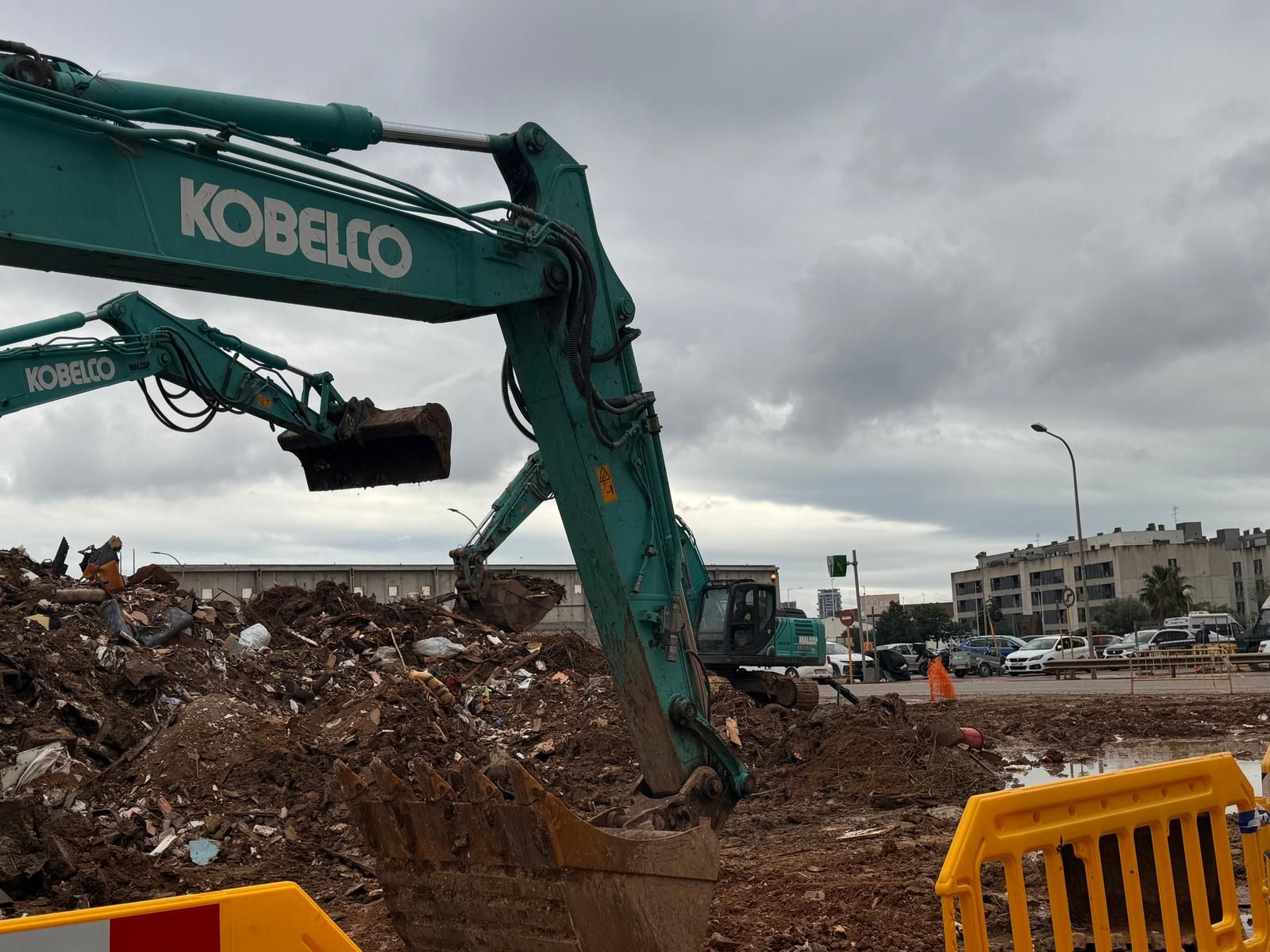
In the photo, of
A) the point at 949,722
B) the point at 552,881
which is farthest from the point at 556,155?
the point at 949,722

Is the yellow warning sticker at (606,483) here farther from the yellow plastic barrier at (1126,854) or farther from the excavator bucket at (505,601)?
the excavator bucket at (505,601)

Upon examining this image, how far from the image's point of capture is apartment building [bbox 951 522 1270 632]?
110 metres

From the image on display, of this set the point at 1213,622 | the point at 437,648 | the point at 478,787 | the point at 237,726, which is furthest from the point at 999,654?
the point at 478,787

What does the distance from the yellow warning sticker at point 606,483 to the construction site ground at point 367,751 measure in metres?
2.48

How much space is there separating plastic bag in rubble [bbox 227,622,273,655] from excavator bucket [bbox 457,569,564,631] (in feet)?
16.3

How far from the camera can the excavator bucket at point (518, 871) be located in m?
4.71

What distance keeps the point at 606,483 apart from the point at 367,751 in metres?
6.91

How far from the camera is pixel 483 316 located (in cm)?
637

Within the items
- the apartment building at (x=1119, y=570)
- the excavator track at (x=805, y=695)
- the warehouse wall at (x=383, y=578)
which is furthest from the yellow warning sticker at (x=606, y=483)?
the apartment building at (x=1119, y=570)

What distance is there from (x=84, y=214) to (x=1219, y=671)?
3209 centimetres

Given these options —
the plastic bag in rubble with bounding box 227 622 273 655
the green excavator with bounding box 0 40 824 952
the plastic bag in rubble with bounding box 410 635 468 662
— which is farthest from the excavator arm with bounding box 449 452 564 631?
the green excavator with bounding box 0 40 824 952

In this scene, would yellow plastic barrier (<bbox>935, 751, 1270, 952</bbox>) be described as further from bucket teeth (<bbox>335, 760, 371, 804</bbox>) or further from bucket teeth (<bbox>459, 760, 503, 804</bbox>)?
bucket teeth (<bbox>335, 760, 371, 804</bbox>)

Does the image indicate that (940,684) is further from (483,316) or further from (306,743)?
(483,316)

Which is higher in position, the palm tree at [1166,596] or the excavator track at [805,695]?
the palm tree at [1166,596]
